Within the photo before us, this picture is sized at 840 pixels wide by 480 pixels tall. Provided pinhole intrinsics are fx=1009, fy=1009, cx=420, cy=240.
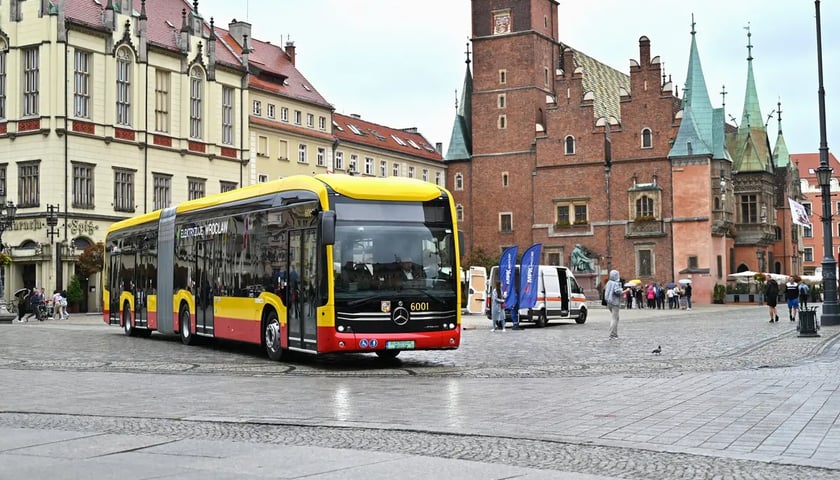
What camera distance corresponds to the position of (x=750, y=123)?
8375 centimetres

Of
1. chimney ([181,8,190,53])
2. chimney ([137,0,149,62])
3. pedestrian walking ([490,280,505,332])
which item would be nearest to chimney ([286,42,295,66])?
chimney ([181,8,190,53])

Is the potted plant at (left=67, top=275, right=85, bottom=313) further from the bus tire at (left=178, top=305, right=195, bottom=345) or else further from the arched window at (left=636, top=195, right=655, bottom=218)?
the arched window at (left=636, top=195, right=655, bottom=218)

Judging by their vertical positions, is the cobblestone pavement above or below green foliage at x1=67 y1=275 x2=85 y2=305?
below

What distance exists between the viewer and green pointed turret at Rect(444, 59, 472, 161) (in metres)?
80.6

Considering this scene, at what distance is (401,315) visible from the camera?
57.4 ft

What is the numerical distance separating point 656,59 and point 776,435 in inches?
2538

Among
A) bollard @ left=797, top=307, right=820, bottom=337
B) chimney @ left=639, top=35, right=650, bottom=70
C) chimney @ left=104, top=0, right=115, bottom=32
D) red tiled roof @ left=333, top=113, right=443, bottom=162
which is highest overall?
chimney @ left=639, top=35, right=650, bottom=70

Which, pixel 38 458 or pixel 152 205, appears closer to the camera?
pixel 38 458

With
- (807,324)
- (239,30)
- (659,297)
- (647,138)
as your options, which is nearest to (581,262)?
(647,138)

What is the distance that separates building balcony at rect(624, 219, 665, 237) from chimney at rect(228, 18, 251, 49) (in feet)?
98.5

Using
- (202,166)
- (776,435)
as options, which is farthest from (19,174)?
(776,435)

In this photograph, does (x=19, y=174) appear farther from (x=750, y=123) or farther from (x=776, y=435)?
(x=750, y=123)

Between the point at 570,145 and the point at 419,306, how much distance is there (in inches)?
2298

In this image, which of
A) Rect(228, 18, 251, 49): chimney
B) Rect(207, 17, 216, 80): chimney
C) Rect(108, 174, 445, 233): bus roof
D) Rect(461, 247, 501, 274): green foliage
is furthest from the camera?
Rect(461, 247, 501, 274): green foliage
